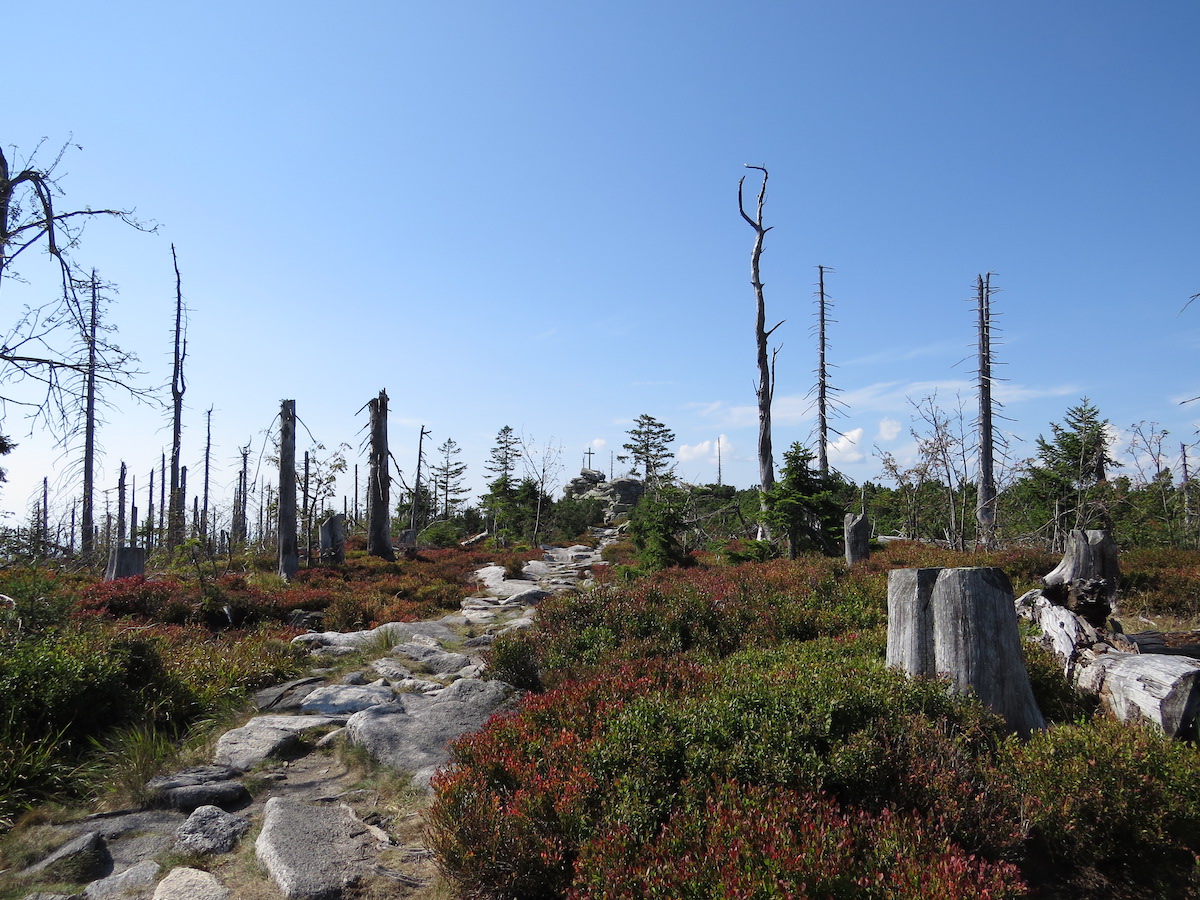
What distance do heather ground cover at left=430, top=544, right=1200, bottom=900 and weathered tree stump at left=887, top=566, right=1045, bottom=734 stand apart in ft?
1.36

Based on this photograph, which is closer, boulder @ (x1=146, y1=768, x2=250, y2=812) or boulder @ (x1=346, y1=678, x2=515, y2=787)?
boulder @ (x1=146, y1=768, x2=250, y2=812)

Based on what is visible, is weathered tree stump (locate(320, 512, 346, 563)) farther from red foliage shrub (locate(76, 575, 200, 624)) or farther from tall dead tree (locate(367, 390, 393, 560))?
red foliage shrub (locate(76, 575, 200, 624))

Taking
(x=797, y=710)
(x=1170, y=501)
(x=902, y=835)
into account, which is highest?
(x=1170, y=501)

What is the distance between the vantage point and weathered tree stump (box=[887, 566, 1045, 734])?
4.84m

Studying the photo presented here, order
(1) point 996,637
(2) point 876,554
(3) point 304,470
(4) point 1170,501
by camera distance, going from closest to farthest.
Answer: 1. (1) point 996,637
2. (2) point 876,554
3. (4) point 1170,501
4. (3) point 304,470

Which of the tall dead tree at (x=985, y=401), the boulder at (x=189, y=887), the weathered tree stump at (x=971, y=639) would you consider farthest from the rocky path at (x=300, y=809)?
the tall dead tree at (x=985, y=401)

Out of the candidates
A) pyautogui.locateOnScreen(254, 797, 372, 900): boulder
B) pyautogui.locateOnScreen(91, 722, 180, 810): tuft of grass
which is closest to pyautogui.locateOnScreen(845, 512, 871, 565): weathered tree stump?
pyautogui.locateOnScreen(254, 797, 372, 900): boulder

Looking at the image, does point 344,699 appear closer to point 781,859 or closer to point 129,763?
point 129,763

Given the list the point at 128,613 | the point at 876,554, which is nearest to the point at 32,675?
the point at 128,613

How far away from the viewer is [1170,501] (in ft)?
54.9

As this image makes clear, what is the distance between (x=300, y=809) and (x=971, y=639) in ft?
16.2

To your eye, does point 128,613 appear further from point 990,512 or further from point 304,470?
point 990,512

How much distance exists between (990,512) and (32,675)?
21567 mm

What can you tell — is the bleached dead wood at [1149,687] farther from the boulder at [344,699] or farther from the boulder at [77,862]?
the boulder at [77,862]
